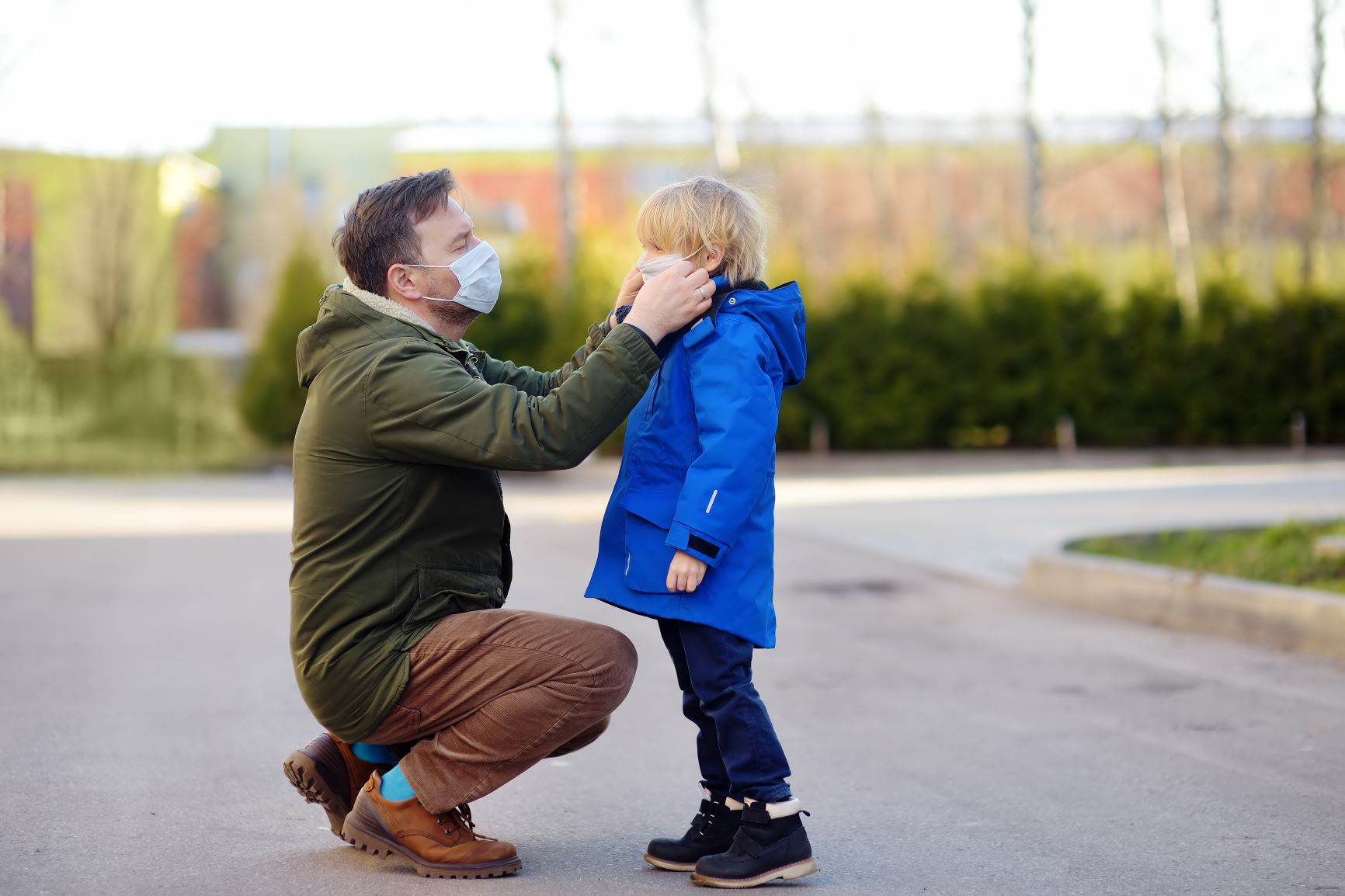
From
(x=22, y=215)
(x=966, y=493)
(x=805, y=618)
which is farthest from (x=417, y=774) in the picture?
(x=22, y=215)

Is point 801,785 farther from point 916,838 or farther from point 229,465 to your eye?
point 229,465

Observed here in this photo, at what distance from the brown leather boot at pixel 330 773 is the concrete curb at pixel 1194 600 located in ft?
16.9

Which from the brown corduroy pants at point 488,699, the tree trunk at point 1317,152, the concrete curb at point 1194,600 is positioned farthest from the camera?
the tree trunk at point 1317,152

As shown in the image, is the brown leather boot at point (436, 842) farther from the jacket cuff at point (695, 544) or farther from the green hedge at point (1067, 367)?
the green hedge at point (1067, 367)

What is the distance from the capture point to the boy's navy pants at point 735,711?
395cm

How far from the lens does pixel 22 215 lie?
42688 mm

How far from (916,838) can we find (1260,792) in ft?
4.24

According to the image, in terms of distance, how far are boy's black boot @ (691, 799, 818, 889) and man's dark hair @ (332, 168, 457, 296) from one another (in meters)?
1.71

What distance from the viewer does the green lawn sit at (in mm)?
8789

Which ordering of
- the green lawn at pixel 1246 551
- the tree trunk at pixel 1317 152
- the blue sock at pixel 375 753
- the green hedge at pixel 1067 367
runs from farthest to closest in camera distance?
the tree trunk at pixel 1317 152 → the green hedge at pixel 1067 367 → the green lawn at pixel 1246 551 → the blue sock at pixel 375 753

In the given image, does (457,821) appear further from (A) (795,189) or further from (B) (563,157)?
(A) (795,189)

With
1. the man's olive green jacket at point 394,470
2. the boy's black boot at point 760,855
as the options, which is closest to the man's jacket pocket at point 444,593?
the man's olive green jacket at point 394,470

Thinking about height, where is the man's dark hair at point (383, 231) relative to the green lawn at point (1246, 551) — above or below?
above

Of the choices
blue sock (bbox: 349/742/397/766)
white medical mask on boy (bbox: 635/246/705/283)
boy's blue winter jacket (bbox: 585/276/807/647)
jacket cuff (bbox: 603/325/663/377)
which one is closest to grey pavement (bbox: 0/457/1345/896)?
blue sock (bbox: 349/742/397/766)
